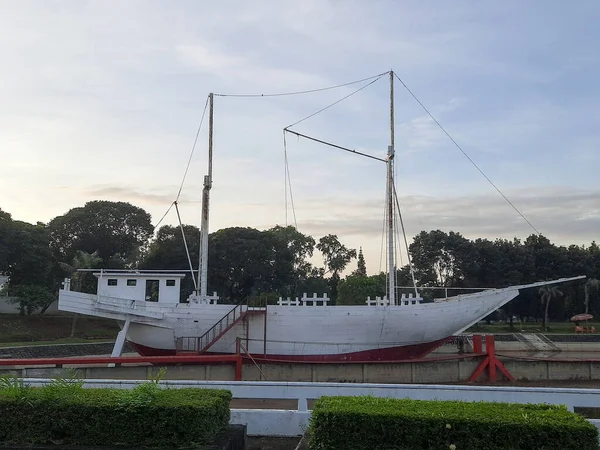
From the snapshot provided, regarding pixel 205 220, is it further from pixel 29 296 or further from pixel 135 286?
pixel 29 296

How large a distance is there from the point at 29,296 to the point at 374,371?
122 ft

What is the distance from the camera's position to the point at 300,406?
852 cm

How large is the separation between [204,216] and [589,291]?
164 feet

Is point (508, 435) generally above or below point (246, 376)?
above

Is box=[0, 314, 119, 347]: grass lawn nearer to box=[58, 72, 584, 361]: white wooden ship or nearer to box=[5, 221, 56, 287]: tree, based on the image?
box=[5, 221, 56, 287]: tree

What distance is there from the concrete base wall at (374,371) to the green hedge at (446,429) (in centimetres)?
1293

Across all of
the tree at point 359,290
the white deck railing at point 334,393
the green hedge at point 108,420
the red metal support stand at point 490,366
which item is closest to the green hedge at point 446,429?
the green hedge at point 108,420

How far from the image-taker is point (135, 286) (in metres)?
24.6

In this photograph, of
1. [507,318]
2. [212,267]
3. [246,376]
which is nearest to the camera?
[246,376]

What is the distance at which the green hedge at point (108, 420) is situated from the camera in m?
5.71

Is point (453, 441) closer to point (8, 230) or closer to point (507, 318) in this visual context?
point (8, 230)

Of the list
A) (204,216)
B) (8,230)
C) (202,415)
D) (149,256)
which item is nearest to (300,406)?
(202,415)

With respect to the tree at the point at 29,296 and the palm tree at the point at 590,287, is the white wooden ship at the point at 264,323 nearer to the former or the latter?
the tree at the point at 29,296

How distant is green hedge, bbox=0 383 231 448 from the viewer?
225 inches
